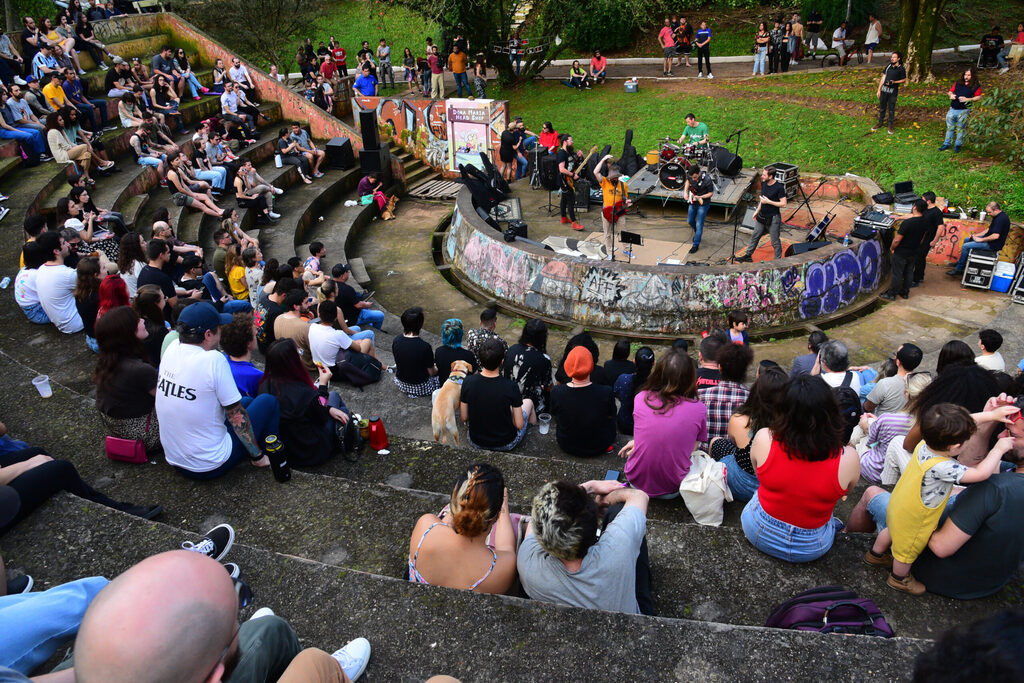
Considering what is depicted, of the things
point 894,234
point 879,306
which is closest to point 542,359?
point 879,306

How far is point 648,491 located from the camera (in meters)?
5.34

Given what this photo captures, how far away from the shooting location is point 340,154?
18562 millimetres

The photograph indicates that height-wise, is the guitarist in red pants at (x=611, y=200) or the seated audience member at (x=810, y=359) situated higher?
the guitarist in red pants at (x=611, y=200)

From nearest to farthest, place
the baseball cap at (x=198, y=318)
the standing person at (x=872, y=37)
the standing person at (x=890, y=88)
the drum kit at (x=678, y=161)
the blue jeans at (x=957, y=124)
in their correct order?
the baseball cap at (x=198, y=318), the drum kit at (x=678, y=161), the blue jeans at (x=957, y=124), the standing person at (x=890, y=88), the standing person at (x=872, y=37)

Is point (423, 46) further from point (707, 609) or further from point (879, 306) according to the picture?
point (707, 609)

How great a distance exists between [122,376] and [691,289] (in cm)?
824

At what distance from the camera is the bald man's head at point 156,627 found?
1.85 m

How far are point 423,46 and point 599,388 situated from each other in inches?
1018

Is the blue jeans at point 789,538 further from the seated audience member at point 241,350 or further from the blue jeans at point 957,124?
the blue jeans at point 957,124

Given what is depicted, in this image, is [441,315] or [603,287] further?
[441,315]

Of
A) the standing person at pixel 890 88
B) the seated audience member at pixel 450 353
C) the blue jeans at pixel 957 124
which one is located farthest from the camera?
the standing person at pixel 890 88

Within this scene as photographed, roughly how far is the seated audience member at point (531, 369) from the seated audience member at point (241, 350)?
7.99 feet

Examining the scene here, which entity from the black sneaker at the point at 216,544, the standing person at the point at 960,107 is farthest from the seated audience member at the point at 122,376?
the standing person at the point at 960,107

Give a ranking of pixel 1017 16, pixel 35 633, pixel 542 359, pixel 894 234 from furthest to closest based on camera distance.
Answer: pixel 1017 16 → pixel 894 234 → pixel 542 359 → pixel 35 633
